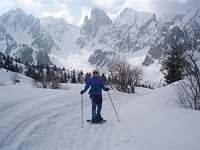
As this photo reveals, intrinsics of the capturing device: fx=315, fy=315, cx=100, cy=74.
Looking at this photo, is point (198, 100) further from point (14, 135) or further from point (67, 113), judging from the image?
point (14, 135)

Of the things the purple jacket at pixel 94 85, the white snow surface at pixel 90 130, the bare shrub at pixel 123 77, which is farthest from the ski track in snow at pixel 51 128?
the bare shrub at pixel 123 77

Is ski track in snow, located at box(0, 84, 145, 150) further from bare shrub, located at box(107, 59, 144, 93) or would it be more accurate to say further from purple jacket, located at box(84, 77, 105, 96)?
bare shrub, located at box(107, 59, 144, 93)

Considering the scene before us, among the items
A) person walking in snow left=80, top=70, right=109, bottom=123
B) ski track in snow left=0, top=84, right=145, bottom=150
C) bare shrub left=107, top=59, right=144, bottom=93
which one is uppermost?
bare shrub left=107, top=59, right=144, bottom=93

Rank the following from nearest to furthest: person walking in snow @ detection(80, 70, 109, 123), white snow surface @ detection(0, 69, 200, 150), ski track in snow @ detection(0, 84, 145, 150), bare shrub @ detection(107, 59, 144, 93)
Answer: white snow surface @ detection(0, 69, 200, 150)
ski track in snow @ detection(0, 84, 145, 150)
person walking in snow @ detection(80, 70, 109, 123)
bare shrub @ detection(107, 59, 144, 93)

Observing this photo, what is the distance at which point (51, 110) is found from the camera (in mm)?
14148

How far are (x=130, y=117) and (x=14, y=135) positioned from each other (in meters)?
4.94

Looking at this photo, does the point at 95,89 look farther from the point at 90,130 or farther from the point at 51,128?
the point at 51,128

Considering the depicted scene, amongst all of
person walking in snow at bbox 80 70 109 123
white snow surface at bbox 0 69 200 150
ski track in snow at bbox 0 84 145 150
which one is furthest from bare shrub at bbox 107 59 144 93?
person walking in snow at bbox 80 70 109 123

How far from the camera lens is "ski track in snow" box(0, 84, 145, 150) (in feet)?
29.0

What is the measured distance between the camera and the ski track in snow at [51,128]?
29.0ft

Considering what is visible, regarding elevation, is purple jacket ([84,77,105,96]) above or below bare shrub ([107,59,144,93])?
below

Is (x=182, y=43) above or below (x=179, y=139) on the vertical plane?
above

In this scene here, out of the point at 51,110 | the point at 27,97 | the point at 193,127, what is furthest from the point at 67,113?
the point at 193,127

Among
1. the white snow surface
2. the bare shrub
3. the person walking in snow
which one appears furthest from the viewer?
the bare shrub
